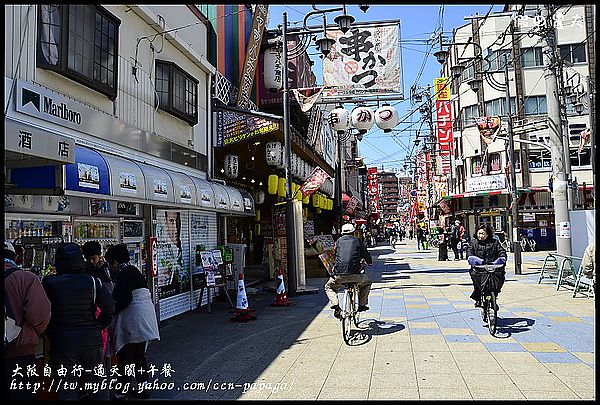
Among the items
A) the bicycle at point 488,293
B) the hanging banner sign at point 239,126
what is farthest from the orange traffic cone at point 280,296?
the bicycle at point 488,293

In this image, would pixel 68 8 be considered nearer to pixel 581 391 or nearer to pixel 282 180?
pixel 581 391


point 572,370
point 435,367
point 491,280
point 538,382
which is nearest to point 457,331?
point 491,280

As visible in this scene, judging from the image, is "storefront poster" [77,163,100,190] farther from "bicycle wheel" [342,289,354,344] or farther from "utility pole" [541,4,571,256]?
"utility pole" [541,4,571,256]

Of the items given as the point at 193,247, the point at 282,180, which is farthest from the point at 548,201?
the point at 193,247

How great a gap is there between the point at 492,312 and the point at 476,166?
3395 centimetres

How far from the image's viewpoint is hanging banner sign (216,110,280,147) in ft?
46.9

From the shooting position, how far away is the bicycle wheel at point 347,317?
845cm

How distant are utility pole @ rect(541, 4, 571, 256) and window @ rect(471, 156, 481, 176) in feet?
83.5

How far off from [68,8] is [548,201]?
116 ft

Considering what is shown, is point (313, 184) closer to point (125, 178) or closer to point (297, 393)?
point (125, 178)

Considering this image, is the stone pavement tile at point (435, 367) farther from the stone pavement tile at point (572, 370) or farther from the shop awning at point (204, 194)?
the shop awning at point (204, 194)

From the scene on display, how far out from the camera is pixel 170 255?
11703 mm

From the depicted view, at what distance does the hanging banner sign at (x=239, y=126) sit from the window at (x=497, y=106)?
28609 millimetres

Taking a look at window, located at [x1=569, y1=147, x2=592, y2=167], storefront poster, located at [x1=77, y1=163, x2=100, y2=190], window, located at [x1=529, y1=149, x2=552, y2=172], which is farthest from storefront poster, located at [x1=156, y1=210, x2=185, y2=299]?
window, located at [x1=569, y1=147, x2=592, y2=167]
